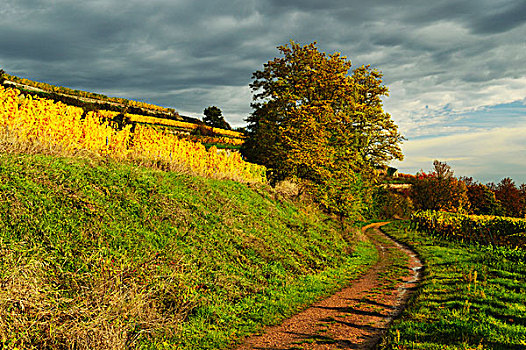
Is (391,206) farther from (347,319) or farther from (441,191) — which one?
(347,319)

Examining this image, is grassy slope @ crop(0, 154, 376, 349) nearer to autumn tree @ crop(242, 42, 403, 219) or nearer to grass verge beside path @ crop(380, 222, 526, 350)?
grass verge beside path @ crop(380, 222, 526, 350)

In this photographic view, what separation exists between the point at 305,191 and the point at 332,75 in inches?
333

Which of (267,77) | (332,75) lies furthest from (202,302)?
(267,77)

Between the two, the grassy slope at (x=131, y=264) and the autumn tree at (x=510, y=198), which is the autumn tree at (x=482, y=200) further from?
the grassy slope at (x=131, y=264)

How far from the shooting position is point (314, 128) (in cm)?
1866

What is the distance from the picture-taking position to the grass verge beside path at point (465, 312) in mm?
6133

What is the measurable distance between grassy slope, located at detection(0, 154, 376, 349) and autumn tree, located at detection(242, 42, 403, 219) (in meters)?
7.97

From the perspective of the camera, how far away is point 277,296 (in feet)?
28.6

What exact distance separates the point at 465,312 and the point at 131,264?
749 centimetres

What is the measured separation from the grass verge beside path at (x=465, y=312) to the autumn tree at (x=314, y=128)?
7.65m

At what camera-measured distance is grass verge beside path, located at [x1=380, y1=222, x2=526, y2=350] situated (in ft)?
20.1

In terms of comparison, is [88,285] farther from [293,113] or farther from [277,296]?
[293,113]

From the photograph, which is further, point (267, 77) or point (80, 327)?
point (267, 77)

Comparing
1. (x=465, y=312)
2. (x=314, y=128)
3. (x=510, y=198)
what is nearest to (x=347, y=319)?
(x=465, y=312)
